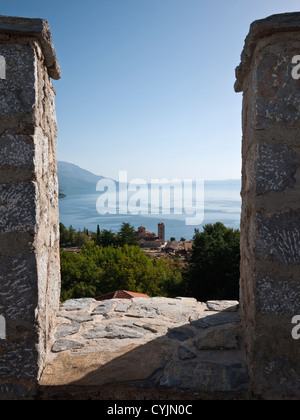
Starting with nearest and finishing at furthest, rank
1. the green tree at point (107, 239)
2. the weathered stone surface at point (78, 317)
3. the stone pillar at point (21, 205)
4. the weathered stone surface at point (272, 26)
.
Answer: the weathered stone surface at point (272, 26) → the stone pillar at point (21, 205) → the weathered stone surface at point (78, 317) → the green tree at point (107, 239)

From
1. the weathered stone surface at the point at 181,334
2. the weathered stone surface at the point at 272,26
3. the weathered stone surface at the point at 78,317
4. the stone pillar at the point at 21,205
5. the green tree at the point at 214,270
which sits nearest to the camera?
the weathered stone surface at the point at 272,26

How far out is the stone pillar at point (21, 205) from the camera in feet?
5.87

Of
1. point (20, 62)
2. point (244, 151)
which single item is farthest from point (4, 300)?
point (244, 151)

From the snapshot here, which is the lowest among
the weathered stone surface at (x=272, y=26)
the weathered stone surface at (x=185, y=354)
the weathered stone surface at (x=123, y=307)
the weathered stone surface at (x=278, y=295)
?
the weathered stone surface at (x=185, y=354)

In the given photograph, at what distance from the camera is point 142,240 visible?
43.8 m

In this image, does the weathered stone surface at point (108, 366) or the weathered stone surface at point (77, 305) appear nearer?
the weathered stone surface at point (108, 366)

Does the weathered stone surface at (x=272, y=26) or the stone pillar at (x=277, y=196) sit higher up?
the weathered stone surface at (x=272, y=26)

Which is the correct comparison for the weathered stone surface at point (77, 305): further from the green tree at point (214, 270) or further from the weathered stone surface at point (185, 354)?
the green tree at point (214, 270)

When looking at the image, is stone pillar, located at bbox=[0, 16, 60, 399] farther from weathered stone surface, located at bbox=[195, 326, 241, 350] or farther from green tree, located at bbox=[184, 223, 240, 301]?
green tree, located at bbox=[184, 223, 240, 301]

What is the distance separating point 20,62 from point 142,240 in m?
42.3

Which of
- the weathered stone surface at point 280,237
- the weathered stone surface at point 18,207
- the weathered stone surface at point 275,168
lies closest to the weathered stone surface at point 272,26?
the weathered stone surface at point 275,168

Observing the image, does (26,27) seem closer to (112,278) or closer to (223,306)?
(223,306)

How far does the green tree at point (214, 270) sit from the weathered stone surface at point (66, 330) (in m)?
12.7
